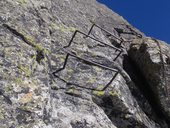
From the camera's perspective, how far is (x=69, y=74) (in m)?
11.2

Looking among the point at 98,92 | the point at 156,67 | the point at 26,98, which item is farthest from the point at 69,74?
the point at 156,67

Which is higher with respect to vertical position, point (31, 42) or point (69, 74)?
point (31, 42)

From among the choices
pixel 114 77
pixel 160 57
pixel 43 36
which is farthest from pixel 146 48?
pixel 43 36

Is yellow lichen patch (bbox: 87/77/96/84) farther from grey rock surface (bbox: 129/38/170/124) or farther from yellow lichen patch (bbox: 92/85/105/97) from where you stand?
grey rock surface (bbox: 129/38/170/124)

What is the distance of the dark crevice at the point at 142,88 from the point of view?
13.3 meters

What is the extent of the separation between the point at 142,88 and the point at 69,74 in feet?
11.9

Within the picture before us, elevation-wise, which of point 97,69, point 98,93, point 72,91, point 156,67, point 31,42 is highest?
point 156,67

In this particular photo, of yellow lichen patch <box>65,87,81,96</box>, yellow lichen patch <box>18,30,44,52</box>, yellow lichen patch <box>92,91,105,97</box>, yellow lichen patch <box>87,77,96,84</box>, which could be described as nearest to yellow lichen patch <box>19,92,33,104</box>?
yellow lichen patch <box>18,30,44,52</box>

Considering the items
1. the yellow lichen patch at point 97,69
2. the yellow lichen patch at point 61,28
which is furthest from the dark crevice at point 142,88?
the yellow lichen patch at point 61,28

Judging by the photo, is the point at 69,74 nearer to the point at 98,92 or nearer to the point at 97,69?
the point at 98,92

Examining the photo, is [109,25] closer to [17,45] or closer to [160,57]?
[160,57]

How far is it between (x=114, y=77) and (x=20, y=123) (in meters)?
4.28

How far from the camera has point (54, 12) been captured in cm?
1390

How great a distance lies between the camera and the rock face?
855 centimetres
